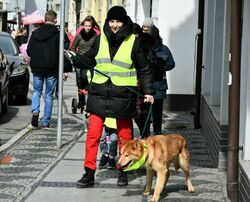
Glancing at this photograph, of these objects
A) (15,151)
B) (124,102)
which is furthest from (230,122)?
(15,151)

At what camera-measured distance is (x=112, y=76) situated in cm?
838

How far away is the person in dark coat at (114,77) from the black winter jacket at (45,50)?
4.41m

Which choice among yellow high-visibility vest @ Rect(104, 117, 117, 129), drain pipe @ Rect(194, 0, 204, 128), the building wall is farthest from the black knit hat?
drain pipe @ Rect(194, 0, 204, 128)

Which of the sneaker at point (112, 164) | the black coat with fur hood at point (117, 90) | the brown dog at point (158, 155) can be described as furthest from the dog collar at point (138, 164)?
the sneaker at point (112, 164)

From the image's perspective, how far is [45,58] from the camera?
12859 mm

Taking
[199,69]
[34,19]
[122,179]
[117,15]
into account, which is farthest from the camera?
[34,19]

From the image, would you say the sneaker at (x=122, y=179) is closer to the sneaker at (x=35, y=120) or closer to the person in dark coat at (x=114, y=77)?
the person in dark coat at (x=114, y=77)

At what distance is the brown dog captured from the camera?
7565 millimetres

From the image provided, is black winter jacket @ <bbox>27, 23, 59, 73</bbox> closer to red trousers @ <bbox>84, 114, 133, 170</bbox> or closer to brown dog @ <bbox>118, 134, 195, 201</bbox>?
red trousers @ <bbox>84, 114, 133, 170</bbox>

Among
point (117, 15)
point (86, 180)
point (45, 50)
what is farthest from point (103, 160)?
point (45, 50)

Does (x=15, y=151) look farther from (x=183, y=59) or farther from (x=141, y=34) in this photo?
(x=183, y=59)

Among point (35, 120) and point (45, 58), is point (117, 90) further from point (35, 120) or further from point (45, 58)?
point (35, 120)

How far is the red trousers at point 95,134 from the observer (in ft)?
27.9

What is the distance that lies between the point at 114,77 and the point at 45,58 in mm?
4641
